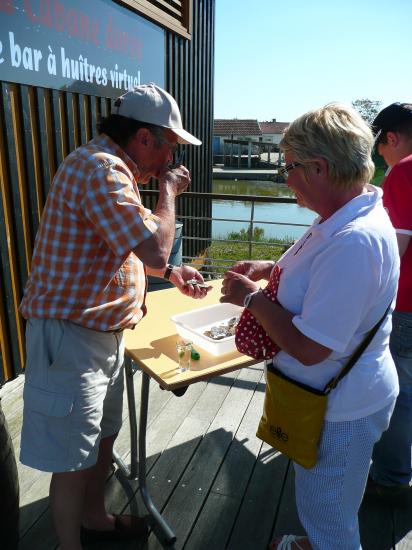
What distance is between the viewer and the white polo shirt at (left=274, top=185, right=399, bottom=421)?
3.51 feet

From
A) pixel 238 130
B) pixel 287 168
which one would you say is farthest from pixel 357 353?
pixel 238 130

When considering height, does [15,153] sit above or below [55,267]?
above

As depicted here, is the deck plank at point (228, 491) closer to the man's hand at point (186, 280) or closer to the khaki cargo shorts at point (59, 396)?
the khaki cargo shorts at point (59, 396)

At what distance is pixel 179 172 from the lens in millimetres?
1640

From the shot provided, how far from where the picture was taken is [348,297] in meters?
1.07

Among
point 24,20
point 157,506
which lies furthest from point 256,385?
point 24,20

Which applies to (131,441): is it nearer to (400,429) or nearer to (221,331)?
(221,331)

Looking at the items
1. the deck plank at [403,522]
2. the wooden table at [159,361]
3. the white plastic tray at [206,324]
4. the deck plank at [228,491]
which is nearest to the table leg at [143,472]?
the wooden table at [159,361]

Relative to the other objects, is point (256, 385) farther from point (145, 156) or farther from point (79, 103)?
point (79, 103)

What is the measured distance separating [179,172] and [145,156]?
161mm

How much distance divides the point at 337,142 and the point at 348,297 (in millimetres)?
408

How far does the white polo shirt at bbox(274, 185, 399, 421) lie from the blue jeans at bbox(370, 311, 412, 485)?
1.89ft

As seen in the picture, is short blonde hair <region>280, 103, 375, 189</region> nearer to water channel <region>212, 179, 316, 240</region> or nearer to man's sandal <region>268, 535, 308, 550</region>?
man's sandal <region>268, 535, 308, 550</region>

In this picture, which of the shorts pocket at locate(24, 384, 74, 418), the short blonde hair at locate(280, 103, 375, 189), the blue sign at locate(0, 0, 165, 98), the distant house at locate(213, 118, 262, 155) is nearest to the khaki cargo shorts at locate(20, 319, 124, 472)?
the shorts pocket at locate(24, 384, 74, 418)
